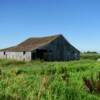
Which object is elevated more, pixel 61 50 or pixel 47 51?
pixel 61 50

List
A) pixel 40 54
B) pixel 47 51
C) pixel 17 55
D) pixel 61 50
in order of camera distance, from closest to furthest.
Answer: pixel 40 54
pixel 47 51
pixel 17 55
pixel 61 50

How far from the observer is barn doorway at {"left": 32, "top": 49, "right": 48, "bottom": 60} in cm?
4541

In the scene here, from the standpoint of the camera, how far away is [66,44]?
165 feet

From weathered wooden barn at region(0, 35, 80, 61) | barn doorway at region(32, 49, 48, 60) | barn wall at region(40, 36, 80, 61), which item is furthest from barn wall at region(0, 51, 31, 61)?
barn wall at region(40, 36, 80, 61)

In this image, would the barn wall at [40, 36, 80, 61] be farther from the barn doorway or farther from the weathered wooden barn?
the barn doorway

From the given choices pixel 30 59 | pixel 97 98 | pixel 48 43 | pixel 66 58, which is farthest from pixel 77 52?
pixel 97 98

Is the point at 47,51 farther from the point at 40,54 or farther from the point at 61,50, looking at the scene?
the point at 61,50

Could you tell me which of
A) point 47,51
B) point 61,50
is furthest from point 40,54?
point 61,50

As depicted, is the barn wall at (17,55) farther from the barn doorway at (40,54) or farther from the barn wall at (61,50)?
the barn wall at (61,50)

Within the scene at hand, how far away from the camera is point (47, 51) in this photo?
4706cm

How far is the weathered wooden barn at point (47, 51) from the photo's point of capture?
4577cm

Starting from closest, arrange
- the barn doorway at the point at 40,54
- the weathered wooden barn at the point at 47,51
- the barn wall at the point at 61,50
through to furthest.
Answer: the barn doorway at the point at 40,54
the weathered wooden barn at the point at 47,51
the barn wall at the point at 61,50

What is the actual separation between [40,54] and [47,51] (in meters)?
1.36

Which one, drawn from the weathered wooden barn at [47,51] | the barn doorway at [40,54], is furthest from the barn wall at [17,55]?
the barn doorway at [40,54]
